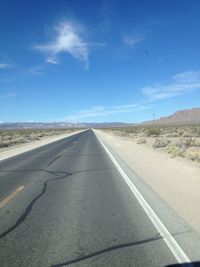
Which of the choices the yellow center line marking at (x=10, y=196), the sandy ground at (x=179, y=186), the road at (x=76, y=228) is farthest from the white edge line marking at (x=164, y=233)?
the yellow center line marking at (x=10, y=196)

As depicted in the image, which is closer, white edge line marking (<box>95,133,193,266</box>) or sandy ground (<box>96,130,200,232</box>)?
white edge line marking (<box>95,133,193,266</box>)

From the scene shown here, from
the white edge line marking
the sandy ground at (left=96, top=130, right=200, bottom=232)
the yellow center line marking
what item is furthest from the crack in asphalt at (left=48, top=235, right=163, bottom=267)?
the yellow center line marking

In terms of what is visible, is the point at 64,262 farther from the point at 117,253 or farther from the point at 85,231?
the point at 85,231

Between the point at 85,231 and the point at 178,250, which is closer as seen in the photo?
the point at 178,250

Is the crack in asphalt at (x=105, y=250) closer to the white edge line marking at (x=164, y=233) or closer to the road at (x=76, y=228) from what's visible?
the road at (x=76, y=228)

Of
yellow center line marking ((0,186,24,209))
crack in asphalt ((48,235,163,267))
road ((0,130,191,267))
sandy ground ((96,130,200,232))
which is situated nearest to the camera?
crack in asphalt ((48,235,163,267))

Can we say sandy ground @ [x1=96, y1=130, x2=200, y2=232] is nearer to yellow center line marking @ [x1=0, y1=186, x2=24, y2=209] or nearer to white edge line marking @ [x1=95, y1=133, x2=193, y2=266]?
white edge line marking @ [x1=95, y1=133, x2=193, y2=266]

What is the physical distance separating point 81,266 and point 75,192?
6053 mm

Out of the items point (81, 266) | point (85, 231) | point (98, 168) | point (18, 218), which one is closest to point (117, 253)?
point (81, 266)

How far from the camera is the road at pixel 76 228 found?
5.71 metres

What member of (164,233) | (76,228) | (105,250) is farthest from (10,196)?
(105,250)

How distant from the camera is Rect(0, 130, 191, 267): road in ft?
18.7

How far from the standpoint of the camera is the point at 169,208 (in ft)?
30.2

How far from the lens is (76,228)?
7.33 m
